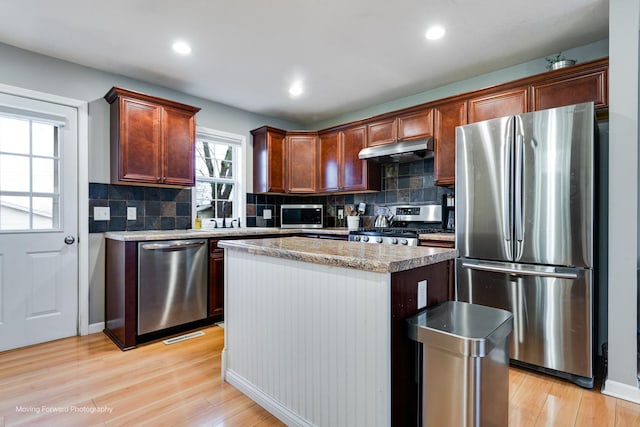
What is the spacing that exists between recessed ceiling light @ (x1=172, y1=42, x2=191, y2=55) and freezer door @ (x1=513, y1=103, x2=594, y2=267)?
104 inches

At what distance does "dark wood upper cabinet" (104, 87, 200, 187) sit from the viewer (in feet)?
9.91

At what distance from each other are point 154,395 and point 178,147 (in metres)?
2.30

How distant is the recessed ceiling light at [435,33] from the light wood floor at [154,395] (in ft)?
8.40

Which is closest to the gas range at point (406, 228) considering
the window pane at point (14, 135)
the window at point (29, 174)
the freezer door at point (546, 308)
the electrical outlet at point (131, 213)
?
the freezer door at point (546, 308)

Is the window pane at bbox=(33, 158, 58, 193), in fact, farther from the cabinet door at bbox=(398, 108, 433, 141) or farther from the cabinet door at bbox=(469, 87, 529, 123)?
the cabinet door at bbox=(469, 87, 529, 123)

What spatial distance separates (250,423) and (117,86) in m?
3.20

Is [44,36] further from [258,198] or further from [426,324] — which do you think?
[426,324]

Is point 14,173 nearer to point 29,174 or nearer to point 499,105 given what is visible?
point 29,174

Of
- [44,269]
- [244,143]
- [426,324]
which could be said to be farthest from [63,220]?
[426,324]

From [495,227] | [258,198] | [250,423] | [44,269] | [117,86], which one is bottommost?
[250,423]

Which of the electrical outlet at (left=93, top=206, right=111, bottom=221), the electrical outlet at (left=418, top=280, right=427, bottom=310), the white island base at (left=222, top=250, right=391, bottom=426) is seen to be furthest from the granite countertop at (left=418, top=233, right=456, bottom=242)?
the electrical outlet at (left=93, top=206, right=111, bottom=221)

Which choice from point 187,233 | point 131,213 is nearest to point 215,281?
point 187,233

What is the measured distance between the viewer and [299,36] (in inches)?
101

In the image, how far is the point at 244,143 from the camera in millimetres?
4332
